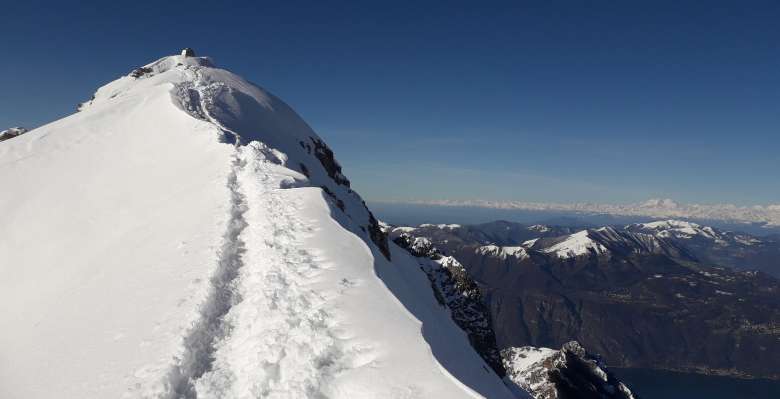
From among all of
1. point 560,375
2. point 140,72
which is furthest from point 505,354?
point 140,72

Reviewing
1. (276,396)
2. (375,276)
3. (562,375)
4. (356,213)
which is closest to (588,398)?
(562,375)

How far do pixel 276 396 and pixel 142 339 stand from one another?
5384 millimetres

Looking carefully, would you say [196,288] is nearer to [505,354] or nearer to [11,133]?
[11,133]

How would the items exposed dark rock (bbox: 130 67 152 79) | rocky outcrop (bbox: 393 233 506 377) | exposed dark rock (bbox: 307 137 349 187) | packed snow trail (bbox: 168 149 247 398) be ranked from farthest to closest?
1. exposed dark rock (bbox: 130 67 152 79)
2. exposed dark rock (bbox: 307 137 349 187)
3. rocky outcrop (bbox: 393 233 506 377)
4. packed snow trail (bbox: 168 149 247 398)

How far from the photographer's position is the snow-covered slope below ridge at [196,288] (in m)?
11.4

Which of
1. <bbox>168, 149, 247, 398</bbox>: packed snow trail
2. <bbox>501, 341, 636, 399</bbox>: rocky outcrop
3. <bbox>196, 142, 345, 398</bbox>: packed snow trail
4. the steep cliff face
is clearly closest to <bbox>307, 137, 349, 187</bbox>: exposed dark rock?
the steep cliff face

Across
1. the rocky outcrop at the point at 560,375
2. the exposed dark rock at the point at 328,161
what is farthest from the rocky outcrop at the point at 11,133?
the rocky outcrop at the point at 560,375

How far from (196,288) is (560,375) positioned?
7334 cm

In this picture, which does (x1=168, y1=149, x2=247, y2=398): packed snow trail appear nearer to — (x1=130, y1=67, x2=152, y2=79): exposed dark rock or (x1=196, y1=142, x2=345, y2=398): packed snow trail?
(x1=196, y1=142, x2=345, y2=398): packed snow trail

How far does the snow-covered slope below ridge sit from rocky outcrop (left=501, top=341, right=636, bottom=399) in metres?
51.7

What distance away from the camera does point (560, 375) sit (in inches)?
2867

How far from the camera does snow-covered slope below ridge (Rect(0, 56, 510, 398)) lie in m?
11.4

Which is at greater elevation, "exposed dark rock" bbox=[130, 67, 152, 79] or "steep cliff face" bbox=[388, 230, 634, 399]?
"exposed dark rock" bbox=[130, 67, 152, 79]

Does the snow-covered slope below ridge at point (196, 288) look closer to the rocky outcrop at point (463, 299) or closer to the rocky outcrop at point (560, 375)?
the rocky outcrop at point (463, 299)
